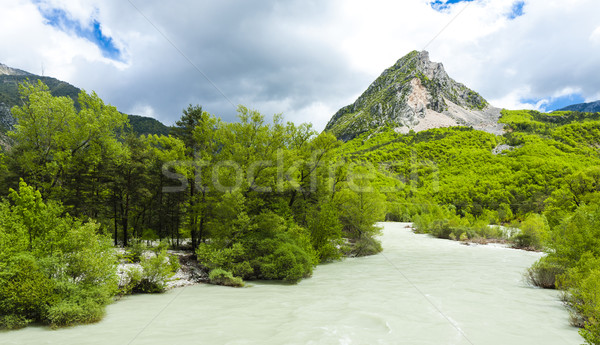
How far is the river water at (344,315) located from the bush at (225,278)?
34.0 inches

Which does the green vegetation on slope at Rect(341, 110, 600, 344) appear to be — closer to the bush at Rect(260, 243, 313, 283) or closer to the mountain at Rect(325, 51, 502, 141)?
A: the bush at Rect(260, 243, 313, 283)

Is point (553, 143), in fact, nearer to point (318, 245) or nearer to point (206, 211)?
point (318, 245)

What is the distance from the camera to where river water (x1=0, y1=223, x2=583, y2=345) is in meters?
9.21

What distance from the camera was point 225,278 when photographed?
19.3 metres

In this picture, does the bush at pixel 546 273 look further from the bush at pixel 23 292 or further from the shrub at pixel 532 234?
the bush at pixel 23 292

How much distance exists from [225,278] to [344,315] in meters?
10.4

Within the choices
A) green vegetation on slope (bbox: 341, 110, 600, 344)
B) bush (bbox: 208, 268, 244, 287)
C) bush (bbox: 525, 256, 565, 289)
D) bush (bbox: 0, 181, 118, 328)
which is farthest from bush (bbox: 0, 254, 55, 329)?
bush (bbox: 525, 256, 565, 289)

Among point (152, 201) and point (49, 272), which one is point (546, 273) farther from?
point (152, 201)

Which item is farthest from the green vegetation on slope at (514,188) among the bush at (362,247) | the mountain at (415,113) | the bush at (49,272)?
the bush at (49,272)

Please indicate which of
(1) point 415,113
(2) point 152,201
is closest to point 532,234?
(2) point 152,201

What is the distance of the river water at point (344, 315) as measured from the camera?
30.2 ft

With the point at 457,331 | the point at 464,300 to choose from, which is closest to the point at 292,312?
the point at 457,331

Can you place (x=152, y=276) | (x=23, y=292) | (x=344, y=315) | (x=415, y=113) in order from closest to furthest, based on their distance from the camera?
(x=23, y=292), (x=344, y=315), (x=152, y=276), (x=415, y=113)

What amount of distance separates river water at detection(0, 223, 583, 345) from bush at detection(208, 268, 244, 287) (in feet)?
2.83
